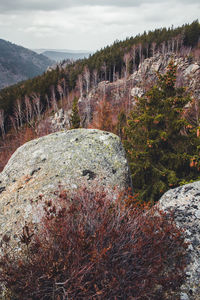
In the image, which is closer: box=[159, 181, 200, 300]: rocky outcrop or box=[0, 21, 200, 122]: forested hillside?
box=[159, 181, 200, 300]: rocky outcrop

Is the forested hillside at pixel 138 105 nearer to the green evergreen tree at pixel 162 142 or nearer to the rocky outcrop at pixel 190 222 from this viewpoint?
the green evergreen tree at pixel 162 142

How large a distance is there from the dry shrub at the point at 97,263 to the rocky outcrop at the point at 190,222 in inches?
6.8

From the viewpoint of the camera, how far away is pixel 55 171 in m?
4.88

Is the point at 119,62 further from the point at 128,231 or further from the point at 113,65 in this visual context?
the point at 128,231

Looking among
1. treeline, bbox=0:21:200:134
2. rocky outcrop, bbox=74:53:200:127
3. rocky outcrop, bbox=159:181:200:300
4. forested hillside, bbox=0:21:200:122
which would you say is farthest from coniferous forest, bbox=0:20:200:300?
forested hillside, bbox=0:21:200:122

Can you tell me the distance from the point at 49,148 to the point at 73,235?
3904 millimetres

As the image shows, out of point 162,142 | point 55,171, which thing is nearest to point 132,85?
point 162,142

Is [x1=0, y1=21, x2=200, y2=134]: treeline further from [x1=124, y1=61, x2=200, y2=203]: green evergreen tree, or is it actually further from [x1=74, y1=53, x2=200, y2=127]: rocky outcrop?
[x1=124, y1=61, x2=200, y2=203]: green evergreen tree

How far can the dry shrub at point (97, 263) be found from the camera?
6.93ft

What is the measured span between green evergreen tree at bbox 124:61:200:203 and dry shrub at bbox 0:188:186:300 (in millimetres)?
5589

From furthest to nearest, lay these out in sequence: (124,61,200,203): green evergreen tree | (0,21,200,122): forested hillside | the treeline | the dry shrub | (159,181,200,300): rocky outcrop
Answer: (0,21,200,122): forested hillside → the treeline → (124,61,200,203): green evergreen tree → (159,181,200,300): rocky outcrop → the dry shrub

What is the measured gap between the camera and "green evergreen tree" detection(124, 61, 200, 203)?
8.03 metres

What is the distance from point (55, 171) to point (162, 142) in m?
5.88

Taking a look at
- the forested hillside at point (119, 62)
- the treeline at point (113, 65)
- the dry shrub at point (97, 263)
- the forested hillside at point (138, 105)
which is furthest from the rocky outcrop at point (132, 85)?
the dry shrub at point (97, 263)
